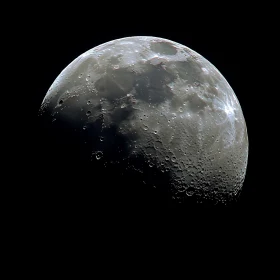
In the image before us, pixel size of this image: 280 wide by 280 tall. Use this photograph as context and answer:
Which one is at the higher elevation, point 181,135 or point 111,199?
point 181,135

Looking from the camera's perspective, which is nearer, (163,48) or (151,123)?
(151,123)

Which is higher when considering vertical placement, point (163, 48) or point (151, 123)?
point (163, 48)

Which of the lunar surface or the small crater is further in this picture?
the small crater

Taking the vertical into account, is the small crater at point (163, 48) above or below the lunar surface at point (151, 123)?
above

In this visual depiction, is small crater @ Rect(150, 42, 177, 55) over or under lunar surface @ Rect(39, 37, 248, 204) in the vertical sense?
over

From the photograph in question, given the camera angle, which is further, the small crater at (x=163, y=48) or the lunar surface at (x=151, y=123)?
the small crater at (x=163, y=48)

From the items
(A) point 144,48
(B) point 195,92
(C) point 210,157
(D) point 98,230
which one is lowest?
(D) point 98,230

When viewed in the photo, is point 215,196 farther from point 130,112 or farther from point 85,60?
point 85,60

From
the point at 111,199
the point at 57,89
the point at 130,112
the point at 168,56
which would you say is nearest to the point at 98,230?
the point at 111,199
